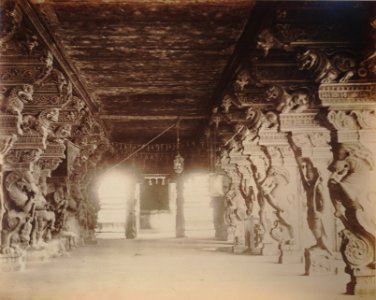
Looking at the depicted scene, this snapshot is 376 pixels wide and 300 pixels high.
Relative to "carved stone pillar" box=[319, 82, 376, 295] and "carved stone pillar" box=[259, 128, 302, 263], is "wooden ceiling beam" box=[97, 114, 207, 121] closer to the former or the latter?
"carved stone pillar" box=[259, 128, 302, 263]

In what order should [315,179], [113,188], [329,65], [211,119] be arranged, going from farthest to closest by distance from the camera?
[113,188]
[211,119]
[315,179]
[329,65]

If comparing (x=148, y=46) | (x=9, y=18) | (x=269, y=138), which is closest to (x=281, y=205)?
(x=269, y=138)

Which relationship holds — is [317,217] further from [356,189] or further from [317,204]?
[356,189]

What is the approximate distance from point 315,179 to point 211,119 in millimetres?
5274

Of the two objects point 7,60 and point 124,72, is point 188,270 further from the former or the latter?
point 7,60

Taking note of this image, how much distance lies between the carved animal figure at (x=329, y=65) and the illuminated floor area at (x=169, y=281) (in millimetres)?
3165

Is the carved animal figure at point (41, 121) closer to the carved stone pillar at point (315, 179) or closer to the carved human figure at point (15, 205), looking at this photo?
the carved human figure at point (15, 205)

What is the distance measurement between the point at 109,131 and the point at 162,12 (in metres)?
10.8

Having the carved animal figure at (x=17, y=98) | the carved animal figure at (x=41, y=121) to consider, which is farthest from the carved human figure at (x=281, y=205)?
the carved animal figure at (x=17, y=98)

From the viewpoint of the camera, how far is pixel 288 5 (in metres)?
5.22

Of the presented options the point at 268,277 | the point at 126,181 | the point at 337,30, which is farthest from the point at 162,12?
the point at 126,181

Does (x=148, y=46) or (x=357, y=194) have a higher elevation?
(x=148, y=46)

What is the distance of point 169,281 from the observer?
7.54m

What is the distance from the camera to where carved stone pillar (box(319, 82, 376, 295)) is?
5801mm
